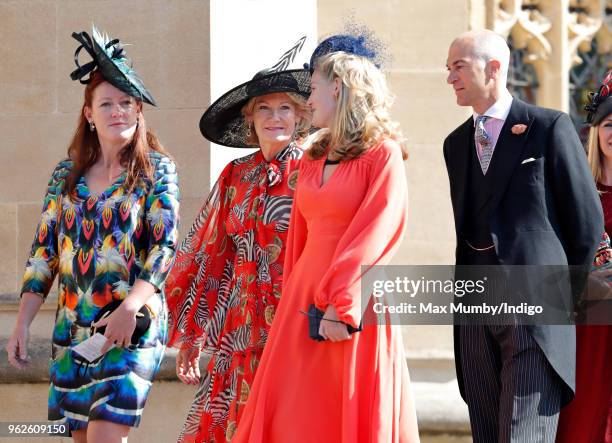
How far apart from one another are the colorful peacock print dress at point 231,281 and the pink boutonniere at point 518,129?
0.98 meters

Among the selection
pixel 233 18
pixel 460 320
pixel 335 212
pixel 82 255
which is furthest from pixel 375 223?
pixel 233 18

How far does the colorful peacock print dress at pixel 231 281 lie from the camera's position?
629 centimetres

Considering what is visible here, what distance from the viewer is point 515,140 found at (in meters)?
5.97

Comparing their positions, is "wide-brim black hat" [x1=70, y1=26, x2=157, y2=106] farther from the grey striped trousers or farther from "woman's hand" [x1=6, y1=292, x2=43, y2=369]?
the grey striped trousers

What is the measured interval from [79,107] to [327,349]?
3113mm

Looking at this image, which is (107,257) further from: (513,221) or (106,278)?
(513,221)

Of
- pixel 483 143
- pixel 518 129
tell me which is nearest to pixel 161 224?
pixel 483 143

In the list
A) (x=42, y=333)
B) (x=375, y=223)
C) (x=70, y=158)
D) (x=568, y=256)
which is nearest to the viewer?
A: (x=375, y=223)

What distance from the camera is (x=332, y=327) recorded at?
5.41 meters

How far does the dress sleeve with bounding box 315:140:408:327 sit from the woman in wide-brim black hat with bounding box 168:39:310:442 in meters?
0.84

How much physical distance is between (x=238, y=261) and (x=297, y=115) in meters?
0.70

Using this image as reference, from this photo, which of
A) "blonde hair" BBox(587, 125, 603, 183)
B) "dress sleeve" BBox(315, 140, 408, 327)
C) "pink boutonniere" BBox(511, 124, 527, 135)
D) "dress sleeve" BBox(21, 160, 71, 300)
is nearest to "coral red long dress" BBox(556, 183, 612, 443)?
"blonde hair" BBox(587, 125, 603, 183)

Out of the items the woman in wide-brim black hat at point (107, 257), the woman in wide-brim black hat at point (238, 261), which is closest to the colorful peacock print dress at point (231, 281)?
the woman in wide-brim black hat at point (238, 261)

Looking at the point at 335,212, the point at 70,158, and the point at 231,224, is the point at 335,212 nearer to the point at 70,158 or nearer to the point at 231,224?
the point at 231,224
